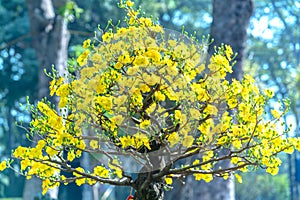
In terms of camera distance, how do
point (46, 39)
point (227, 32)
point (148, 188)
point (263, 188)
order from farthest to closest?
point (263, 188)
point (46, 39)
point (227, 32)
point (148, 188)

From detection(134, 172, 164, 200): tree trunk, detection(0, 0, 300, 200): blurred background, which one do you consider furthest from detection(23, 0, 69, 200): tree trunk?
detection(134, 172, 164, 200): tree trunk

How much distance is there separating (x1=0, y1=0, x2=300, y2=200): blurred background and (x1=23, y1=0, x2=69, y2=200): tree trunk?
0.05 feet

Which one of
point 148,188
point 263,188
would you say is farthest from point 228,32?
point 263,188

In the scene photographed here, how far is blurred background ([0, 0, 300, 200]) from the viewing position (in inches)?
286

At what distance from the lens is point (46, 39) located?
10375 mm

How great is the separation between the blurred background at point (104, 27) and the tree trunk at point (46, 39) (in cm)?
2

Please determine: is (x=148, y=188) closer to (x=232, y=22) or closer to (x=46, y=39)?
(x=232, y=22)

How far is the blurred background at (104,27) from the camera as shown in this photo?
726 cm

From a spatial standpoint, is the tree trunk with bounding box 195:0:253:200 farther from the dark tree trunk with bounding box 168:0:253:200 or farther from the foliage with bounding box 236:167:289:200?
the foliage with bounding box 236:167:289:200

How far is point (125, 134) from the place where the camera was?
287cm

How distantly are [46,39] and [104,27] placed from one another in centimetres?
639

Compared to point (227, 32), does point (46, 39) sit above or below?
above

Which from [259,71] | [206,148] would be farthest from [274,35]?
[206,148]

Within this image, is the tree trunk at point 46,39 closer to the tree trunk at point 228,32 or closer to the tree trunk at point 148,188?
the tree trunk at point 228,32
